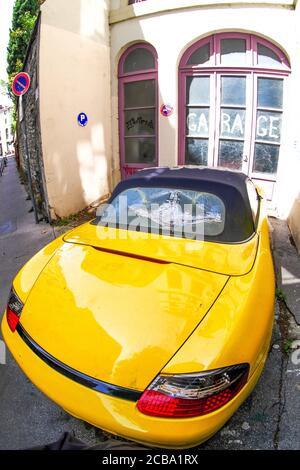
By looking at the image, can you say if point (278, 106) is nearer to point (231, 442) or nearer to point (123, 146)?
point (123, 146)

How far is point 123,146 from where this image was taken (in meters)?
7.52

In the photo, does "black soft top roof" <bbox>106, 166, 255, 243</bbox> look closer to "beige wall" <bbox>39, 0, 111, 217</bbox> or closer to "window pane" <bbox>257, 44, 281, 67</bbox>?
"beige wall" <bbox>39, 0, 111, 217</bbox>

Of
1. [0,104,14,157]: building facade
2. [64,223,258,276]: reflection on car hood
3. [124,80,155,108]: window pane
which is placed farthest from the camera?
[0,104,14,157]: building facade

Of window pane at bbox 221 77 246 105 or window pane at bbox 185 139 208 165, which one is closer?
window pane at bbox 221 77 246 105

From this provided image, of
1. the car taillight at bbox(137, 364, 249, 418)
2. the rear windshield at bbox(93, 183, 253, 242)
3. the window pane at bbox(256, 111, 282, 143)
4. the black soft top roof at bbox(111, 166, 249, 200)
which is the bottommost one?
the car taillight at bbox(137, 364, 249, 418)

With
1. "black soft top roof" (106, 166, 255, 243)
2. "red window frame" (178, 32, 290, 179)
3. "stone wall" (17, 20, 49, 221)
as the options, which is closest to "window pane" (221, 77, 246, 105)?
"red window frame" (178, 32, 290, 179)

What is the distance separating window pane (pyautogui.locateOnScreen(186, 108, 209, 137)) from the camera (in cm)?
669

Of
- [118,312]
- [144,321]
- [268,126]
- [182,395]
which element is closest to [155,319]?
[144,321]

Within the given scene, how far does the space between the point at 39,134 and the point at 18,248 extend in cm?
211

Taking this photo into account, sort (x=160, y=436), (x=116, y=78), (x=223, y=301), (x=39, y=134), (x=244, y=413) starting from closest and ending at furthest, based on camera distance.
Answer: (x=160, y=436) < (x=223, y=301) < (x=244, y=413) < (x=39, y=134) < (x=116, y=78)

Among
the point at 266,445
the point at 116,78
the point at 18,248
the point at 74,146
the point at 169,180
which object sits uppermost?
the point at 116,78

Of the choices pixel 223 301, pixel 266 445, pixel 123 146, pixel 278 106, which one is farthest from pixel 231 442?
pixel 123 146

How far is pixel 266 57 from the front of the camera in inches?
237

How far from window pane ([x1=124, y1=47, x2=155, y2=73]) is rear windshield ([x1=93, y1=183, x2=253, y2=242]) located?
5111 millimetres
